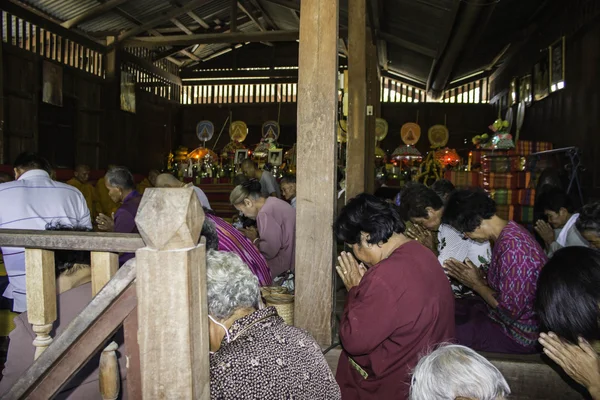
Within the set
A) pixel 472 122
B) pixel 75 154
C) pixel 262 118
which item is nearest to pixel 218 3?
pixel 262 118

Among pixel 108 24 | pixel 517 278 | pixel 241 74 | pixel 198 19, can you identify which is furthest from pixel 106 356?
pixel 241 74

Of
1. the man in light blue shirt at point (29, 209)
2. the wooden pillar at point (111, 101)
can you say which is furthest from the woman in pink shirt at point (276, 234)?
the wooden pillar at point (111, 101)

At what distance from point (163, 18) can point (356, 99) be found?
24.3 ft

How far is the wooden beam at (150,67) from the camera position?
1219 centimetres

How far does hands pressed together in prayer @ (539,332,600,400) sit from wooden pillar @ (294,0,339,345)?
40.6 inches

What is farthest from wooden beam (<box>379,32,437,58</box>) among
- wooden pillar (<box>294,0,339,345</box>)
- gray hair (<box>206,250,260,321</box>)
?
gray hair (<box>206,250,260,321</box>)

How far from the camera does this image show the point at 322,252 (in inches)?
96.8

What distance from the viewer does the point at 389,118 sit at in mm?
15117

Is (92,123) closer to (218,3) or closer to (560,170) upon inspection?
(218,3)

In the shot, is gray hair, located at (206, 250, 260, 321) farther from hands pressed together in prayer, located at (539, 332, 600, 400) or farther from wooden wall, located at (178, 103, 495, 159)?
wooden wall, located at (178, 103, 495, 159)

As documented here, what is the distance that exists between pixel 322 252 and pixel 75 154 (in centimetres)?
965

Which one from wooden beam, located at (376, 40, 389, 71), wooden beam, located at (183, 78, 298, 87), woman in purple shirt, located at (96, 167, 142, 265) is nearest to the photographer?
woman in purple shirt, located at (96, 167, 142, 265)

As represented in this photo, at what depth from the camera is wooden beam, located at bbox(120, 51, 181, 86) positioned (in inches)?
480

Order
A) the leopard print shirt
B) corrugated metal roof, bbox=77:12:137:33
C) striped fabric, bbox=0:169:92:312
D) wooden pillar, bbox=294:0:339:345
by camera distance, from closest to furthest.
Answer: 1. the leopard print shirt
2. wooden pillar, bbox=294:0:339:345
3. striped fabric, bbox=0:169:92:312
4. corrugated metal roof, bbox=77:12:137:33
